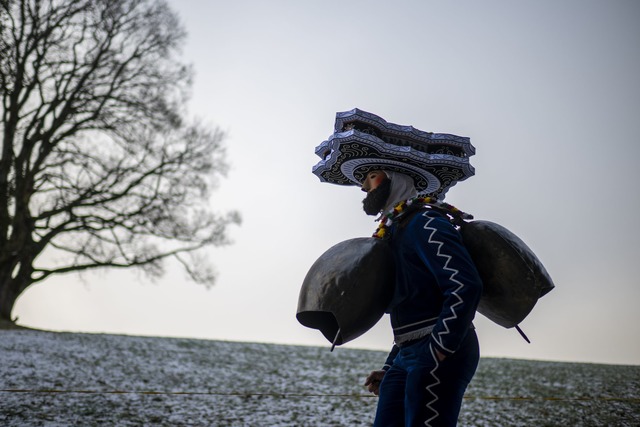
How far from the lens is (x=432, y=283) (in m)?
2.56

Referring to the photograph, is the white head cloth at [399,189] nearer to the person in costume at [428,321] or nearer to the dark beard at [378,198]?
the dark beard at [378,198]

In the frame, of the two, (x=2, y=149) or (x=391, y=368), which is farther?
(x=2, y=149)

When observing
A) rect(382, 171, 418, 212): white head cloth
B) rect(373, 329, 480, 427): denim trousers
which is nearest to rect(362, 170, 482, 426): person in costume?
rect(373, 329, 480, 427): denim trousers

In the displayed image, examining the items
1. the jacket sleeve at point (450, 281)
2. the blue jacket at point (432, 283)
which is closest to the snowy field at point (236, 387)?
the blue jacket at point (432, 283)

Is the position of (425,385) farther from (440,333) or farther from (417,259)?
(417,259)

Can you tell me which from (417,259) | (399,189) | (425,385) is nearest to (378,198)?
(399,189)

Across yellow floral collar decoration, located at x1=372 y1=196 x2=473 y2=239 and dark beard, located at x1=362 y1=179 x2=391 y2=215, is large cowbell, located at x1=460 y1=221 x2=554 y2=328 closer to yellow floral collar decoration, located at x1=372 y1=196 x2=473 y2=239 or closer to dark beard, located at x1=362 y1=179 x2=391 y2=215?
yellow floral collar decoration, located at x1=372 y1=196 x2=473 y2=239

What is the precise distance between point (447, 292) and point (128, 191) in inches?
544

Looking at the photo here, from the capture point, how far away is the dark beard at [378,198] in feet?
9.98

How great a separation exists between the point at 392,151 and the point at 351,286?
0.74m

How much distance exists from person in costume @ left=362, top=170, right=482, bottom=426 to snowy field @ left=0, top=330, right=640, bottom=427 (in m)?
4.68

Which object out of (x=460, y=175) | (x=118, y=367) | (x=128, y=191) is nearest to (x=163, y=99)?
(x=128, y=191)

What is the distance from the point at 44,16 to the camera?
14.4 metres

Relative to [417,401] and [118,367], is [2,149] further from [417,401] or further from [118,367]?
[417,401]
